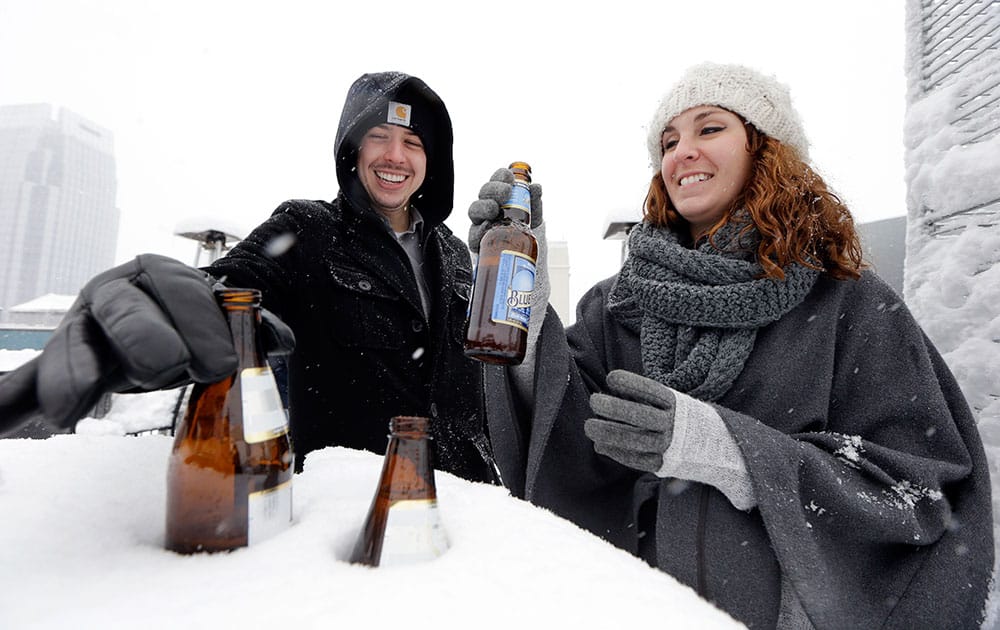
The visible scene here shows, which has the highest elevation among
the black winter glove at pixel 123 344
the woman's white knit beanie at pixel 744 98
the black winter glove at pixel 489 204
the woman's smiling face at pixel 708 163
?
the woman's white knit beanie at pixel 744 98

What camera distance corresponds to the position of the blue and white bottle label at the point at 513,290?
1.42 metres

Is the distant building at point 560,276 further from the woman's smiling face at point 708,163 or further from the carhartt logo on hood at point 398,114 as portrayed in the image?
the woman's smiling face at point 708,163

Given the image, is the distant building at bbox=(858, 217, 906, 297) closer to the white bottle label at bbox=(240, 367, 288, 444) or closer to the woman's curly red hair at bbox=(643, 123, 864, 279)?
the woman's curly red hair at bbox=(643, 123, 864, 279)

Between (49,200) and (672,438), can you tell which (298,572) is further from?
(49,200)

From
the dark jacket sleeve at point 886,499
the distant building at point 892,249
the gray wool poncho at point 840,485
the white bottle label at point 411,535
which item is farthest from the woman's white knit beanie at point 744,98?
the distant building at point 892,249

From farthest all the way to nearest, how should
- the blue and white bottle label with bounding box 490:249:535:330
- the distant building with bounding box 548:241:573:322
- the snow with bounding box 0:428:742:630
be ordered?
the distant building with bounding box 548:241:573:322
the blue and white bottle label with bounding box 490:249:535:330
the snow with bounding box 0:428:742:630

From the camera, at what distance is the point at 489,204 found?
1.52 m

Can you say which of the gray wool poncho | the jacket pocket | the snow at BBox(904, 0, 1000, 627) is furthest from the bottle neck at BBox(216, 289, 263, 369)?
the snow at BBox(904, 0, 1000, 627)

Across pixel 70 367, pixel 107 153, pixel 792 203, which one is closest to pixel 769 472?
pixel 792 203

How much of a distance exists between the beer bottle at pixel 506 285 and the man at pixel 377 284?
69 cm

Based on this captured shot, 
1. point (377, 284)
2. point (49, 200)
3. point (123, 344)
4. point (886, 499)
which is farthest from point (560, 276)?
point (49, 200)

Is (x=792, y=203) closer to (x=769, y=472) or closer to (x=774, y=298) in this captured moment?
(x=774, y=298)

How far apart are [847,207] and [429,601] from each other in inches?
70.9

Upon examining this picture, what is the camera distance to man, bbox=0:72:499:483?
2.04m
